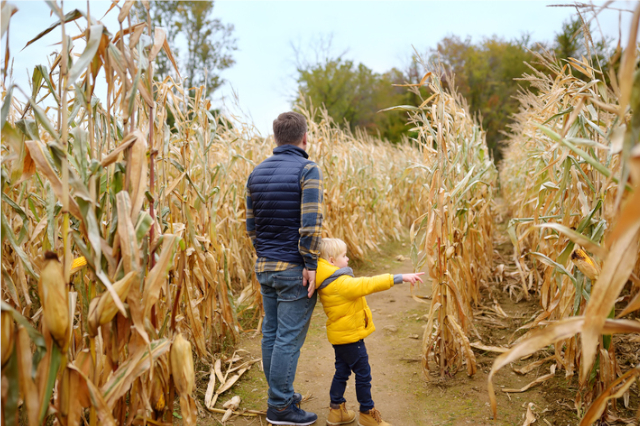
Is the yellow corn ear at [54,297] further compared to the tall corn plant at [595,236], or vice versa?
the yellow corn ear at [54,297]

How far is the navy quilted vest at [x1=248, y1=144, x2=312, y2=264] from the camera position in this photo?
2.41 meters

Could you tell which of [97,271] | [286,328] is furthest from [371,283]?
[97,271]

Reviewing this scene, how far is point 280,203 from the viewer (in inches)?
95.3

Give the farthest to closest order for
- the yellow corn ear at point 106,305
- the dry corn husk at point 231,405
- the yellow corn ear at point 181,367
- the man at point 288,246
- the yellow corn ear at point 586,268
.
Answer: the dry corn husk at point 231,405 → the man at point 288,246 → the yellow corn ear at point 586,268 → the yellow corn ear at point 181,367 → the yellow corn ear at point 106,305

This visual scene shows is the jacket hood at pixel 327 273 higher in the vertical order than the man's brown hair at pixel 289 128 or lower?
lower

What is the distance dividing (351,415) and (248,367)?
1004 millimetres

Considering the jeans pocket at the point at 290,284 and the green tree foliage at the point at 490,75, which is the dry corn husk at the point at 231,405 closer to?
the jeans pocket at the point at 290,284

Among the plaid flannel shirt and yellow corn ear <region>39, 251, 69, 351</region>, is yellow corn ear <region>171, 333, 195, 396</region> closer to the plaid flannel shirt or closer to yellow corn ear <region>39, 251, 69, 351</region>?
yellow corn ear <region>39, 251, 69, 351</region>

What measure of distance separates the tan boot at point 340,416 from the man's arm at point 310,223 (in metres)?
0.75

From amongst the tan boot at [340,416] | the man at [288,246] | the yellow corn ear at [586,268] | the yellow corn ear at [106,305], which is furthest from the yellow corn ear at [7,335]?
the yellow corn ear at [586,268]

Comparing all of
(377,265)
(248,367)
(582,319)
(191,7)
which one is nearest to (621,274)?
(582,319)

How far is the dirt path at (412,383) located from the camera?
252cm

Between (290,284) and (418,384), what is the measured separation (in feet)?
4.26

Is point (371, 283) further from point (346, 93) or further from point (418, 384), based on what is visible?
point (346, 93)
